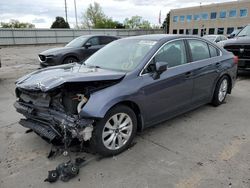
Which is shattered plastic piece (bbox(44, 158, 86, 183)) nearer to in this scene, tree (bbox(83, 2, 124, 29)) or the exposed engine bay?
the exposed engine bay

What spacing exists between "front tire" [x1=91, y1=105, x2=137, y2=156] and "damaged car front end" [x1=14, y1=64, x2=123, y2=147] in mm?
142

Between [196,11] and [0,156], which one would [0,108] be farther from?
[196,11]

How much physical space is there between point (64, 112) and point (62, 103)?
129 millimetres

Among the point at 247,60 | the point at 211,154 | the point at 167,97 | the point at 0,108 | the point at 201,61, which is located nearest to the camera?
the point at 211,154

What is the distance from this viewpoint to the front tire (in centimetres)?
313

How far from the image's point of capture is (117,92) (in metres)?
3.22

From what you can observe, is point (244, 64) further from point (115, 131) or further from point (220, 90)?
point (115, 131)

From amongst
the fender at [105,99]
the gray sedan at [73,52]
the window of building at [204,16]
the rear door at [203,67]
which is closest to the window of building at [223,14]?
the window of building at [204,16]

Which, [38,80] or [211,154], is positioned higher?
[38,80]

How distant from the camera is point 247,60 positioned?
25.6 feet

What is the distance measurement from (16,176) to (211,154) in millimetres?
2564

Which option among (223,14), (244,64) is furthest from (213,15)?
(244,64)

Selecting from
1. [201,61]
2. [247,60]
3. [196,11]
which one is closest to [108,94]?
[201,61]

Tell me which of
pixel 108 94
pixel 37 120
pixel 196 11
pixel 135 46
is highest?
pixel 196 11
